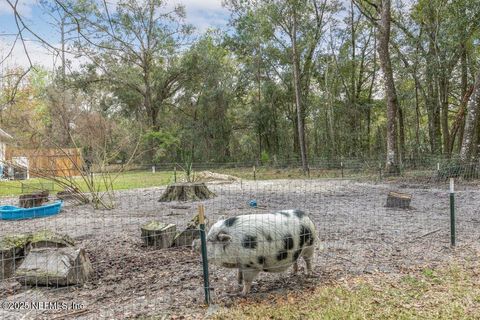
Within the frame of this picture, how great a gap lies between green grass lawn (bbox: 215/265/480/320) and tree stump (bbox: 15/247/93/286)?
5.89ft

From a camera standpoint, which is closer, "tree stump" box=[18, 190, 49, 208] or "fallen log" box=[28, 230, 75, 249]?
"fallen log" box=[28, 230, 75, 249]

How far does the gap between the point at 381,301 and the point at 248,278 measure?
124 centimetres

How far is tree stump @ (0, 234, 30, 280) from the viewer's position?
457 cm

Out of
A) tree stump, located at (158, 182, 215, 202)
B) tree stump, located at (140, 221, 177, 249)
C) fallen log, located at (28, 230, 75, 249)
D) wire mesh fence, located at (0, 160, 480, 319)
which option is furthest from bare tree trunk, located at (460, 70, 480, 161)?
fallen log, located at (28, 230, 75, 249)

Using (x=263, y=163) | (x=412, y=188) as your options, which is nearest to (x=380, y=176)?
(x=412, y=188)

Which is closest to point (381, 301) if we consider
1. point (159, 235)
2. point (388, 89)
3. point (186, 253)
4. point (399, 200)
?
point (186, 253)

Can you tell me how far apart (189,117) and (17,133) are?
1508cm

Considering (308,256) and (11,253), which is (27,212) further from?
(308,256)

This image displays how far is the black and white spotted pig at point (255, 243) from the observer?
364 cm

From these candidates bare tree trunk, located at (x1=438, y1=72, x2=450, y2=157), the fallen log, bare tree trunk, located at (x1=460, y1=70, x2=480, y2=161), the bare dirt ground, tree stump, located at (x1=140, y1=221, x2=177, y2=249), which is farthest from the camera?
bare tree trunk, located at (x1=438, y1=72, x2=450, y2=157)

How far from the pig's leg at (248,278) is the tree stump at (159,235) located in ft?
6.83

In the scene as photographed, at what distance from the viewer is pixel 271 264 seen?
147 inches

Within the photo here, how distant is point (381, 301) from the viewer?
11.6 feet

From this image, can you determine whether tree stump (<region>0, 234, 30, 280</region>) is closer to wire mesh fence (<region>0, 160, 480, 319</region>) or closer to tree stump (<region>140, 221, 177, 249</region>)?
wire mesh fence (<region>0, 160, 480, 319</region>)
